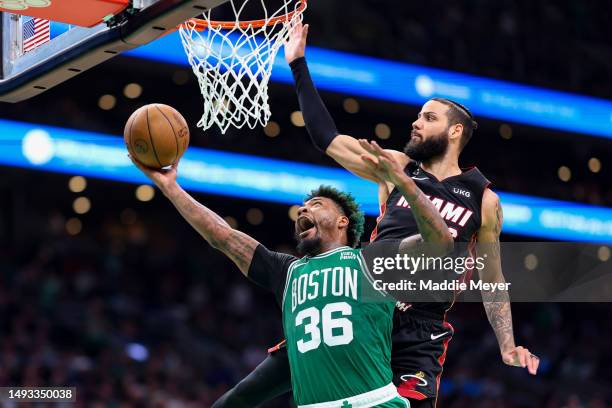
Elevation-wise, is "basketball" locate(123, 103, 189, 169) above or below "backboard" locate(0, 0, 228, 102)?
below

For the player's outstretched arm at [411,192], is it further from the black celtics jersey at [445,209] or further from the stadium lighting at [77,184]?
the stadium lighting at [77,184]

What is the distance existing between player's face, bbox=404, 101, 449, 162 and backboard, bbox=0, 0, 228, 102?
139cm

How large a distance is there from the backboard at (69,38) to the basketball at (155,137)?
0.38m

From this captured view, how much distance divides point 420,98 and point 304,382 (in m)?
11.8

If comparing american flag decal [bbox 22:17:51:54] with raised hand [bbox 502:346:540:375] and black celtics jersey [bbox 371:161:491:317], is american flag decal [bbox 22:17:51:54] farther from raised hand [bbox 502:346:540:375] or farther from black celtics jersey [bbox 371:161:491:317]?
raised hand [bbox 502:346:540:375]

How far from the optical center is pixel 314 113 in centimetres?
581

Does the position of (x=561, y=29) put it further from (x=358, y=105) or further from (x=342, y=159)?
(x=342, y=159)

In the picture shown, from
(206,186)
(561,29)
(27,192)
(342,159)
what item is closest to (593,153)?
(561,29)

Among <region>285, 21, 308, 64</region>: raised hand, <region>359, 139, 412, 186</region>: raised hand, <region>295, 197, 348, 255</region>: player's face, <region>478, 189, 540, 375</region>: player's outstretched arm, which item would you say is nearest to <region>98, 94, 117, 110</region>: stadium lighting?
<region>285, 21, 308, 64</region>: raised hand

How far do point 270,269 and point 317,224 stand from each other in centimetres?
37

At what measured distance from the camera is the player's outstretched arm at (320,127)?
5820mm

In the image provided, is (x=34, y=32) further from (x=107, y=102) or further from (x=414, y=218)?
(x=107, y=102)

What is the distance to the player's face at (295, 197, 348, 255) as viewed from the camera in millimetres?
5707

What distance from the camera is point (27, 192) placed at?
60.3 feet
